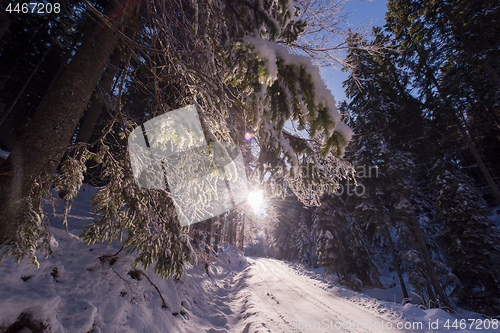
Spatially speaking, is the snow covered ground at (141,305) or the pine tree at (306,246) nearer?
the snow covered ground at (141,305)

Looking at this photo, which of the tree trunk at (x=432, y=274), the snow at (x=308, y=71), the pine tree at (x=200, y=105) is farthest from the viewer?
the tree trunk at (x=432, y=274)

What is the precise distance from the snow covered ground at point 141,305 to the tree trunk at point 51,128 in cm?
88

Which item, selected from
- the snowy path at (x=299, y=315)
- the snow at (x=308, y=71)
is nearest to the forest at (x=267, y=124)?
the snow at (x=308, y=71)

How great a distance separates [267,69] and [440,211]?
15.8 meters

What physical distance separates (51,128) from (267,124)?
3201mm

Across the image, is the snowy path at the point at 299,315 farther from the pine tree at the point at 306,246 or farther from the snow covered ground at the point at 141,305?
the pine tree at the point at 306,246

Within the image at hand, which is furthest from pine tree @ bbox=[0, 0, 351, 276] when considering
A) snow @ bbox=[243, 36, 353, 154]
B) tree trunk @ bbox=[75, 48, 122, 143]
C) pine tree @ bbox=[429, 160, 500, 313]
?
pine tree @ bbox=[429, 160, 500, 313]

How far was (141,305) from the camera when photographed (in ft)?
12.4

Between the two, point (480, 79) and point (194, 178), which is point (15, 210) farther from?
point (480, 79)

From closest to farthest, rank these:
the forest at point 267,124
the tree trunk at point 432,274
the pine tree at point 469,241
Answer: the forest at point 267,124 → the tree trunk at point 432,274 → the pine tree at point 469,241

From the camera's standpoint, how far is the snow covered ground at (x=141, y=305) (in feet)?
8.55

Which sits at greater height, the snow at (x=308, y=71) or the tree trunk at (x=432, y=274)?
the snow at (x=308, y=71)

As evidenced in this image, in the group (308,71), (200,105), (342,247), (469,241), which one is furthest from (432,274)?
(200,105)

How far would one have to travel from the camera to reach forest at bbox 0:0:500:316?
7.61ft
